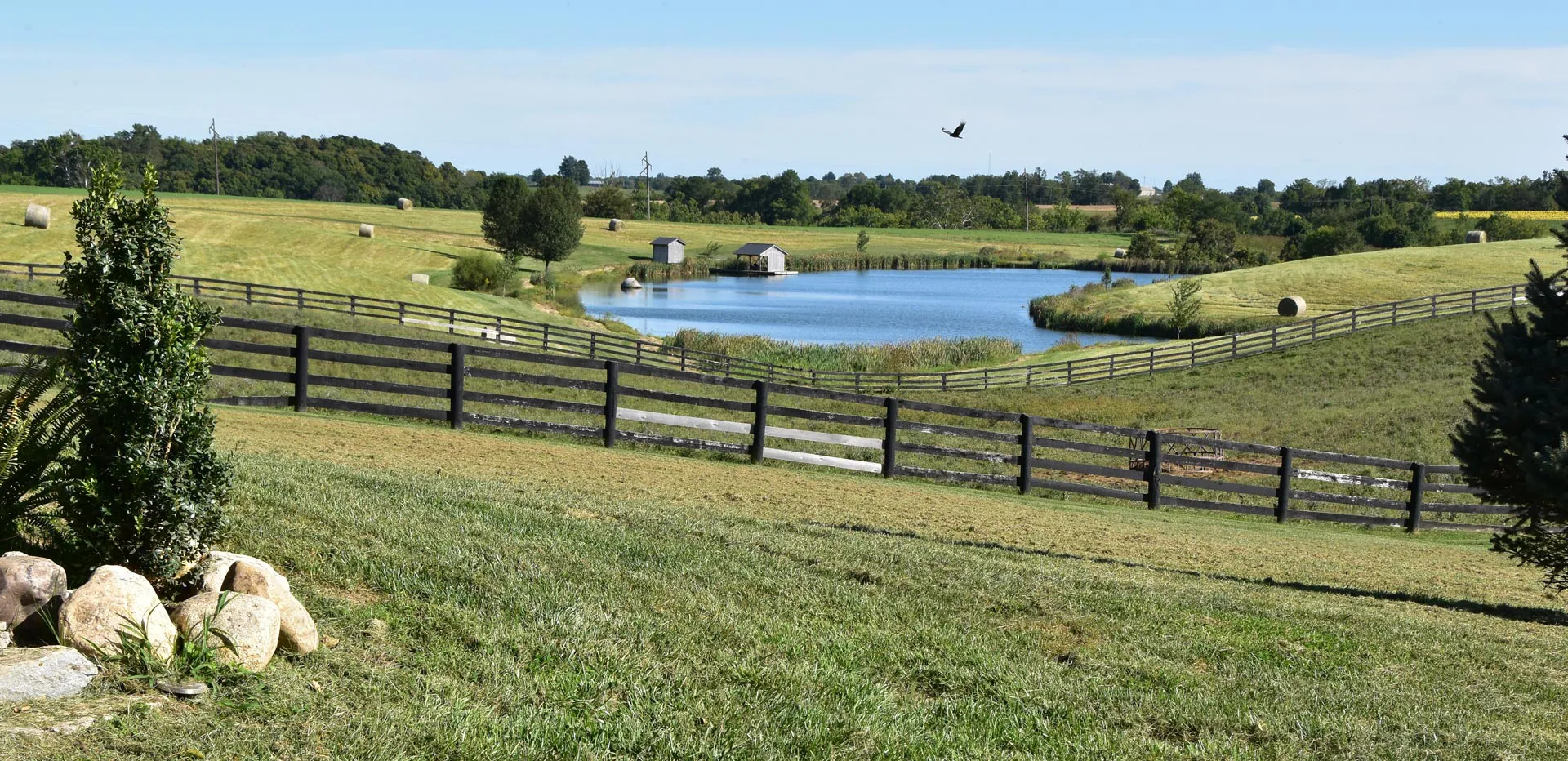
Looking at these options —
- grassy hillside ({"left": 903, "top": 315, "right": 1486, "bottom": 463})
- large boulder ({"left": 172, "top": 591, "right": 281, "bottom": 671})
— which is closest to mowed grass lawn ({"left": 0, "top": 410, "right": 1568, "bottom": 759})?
large boulder ({"left": 172, "top": 591, "right": 281, "bottom": 671})

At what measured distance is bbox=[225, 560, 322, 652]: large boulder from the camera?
5.84 metres

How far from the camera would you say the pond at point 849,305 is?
6756 centimetres

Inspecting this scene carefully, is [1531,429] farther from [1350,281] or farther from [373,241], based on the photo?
[373,241]

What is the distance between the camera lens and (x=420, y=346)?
58.7 feet

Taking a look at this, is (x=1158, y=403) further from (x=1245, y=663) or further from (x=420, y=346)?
(x=1245, y=663)

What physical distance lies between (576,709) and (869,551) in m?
→ 4.77

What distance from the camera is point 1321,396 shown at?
3822cm

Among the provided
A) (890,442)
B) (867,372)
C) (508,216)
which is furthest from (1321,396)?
(508,216)

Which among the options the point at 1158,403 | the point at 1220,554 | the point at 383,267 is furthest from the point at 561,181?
the point at 1220,554

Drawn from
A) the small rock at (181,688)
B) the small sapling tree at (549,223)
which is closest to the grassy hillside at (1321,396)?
the small rock at (181,688)

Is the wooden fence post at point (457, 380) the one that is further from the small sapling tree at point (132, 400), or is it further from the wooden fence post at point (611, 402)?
the small sapling tree at point (132, 400)

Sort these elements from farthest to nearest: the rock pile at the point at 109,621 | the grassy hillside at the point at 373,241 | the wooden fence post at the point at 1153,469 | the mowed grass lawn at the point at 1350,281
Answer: the mowed grass lawn at the point at 1350,281, the grassy hillside at the point at 373,241, the wooden fence post at the point at 1153,469, the rock pile at the point at 109,621

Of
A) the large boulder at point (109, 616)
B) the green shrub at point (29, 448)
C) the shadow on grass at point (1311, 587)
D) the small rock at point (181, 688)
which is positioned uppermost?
the green shrub at point (29, 448)

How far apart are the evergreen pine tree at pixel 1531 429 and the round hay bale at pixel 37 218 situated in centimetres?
6023
